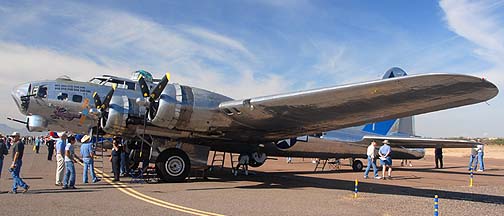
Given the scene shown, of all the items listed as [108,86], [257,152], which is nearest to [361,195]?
[257,152]

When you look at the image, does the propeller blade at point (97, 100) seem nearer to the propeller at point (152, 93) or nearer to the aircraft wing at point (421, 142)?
the propeller at point (152, 93)

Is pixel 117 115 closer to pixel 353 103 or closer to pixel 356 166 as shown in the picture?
pixel 353 103

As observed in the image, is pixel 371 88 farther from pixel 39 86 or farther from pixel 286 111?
pixel 39 86

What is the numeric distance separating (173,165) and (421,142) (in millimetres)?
12968

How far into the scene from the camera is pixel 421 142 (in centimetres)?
1947

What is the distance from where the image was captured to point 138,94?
12.8 m

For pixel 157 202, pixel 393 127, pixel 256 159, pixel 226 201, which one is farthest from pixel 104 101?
pixel 393 127

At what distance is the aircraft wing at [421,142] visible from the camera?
18188mm

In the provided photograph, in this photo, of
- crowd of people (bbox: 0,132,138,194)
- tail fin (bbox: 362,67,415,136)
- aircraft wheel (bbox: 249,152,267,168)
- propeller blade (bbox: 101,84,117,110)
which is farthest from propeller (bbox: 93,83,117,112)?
tail fin (bbox: 362,67,415,136)

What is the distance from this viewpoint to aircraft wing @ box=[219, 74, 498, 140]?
7.46m

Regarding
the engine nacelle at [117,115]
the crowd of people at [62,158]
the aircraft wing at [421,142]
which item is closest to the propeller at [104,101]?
the engine nacelle at [117,115]

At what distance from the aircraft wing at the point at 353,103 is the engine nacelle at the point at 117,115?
2900 mm

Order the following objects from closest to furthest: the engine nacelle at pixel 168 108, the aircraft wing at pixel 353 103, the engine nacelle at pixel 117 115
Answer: the aircraft wing at pixel 353 103 → the engine nacelle at pixel 168 108 → the engine nacelle at pixel 117 115

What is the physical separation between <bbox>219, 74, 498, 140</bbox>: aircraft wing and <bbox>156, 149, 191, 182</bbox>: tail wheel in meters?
1.82
